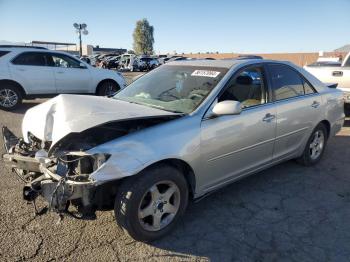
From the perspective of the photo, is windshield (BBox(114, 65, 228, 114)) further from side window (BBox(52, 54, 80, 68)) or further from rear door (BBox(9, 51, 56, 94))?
side window (BBox(52, 54, 80, 68))

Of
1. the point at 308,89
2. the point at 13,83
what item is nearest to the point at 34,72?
the point at 13,83

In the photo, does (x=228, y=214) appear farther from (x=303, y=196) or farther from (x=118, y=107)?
(x=118, y=107)

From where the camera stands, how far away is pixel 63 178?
9.27 ft

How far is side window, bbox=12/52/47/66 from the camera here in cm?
981

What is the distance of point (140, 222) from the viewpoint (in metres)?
3.10

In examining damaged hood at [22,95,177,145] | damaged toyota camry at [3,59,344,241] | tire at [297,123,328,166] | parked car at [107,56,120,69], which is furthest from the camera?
parked car at [107,56,120,69]

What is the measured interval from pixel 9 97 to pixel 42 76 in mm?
1093

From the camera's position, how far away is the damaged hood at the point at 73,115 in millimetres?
3057

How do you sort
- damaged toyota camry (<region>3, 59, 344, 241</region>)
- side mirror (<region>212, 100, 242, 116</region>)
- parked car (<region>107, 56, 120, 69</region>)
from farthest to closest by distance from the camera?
parked car (<region>107, 56, 120, 69</region>) → side mirror (<region>212, 100, 242, 116</region>) → damaged toyota camry (<region>3, 59, 344, 241</region>)

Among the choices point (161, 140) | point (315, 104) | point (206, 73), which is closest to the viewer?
point (161, 140)

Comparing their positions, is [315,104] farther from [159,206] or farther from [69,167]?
[69,167]

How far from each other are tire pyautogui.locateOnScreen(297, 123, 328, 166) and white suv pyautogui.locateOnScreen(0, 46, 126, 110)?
297 inches

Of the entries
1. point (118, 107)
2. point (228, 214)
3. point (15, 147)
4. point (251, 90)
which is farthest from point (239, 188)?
point (15, 147)

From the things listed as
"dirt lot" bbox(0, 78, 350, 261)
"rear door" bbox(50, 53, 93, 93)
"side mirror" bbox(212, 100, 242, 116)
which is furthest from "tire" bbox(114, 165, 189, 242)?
"rear door" bbox(50, 53, 93, 93)
